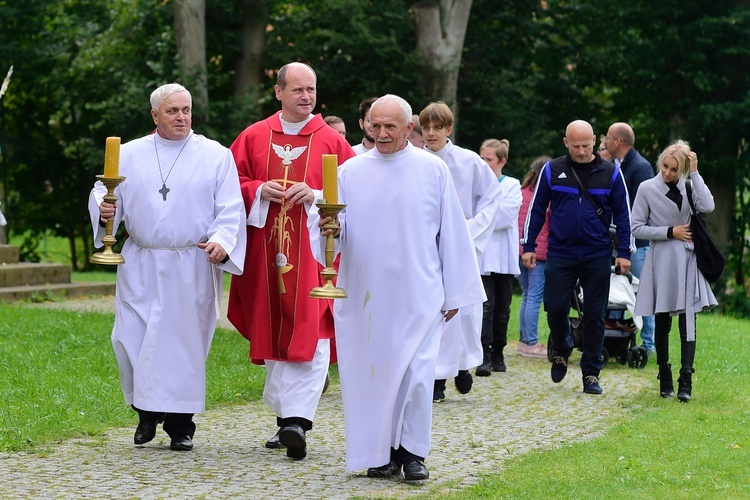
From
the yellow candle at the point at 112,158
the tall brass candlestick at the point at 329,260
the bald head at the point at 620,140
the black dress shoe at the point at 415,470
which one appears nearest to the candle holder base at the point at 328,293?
the tall brass candlestick at the point at 329,260

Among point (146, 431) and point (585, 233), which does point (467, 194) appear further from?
point (146, 431)

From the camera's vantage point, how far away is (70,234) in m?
31.0

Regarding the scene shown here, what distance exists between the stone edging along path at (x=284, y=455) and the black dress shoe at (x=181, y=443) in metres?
0.05

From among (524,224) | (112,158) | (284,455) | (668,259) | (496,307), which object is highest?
(112,158)

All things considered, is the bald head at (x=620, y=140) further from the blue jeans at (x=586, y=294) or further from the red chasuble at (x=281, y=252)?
the red chasuble at (x=281, y=252)

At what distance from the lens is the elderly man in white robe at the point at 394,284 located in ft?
23.1

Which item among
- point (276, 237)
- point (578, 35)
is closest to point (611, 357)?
point (276, 237)

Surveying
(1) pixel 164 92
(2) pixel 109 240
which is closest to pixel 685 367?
(1) pixel 164 92

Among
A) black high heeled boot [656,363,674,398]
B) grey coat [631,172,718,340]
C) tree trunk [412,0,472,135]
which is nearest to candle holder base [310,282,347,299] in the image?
grey coat [631,172,718,340]

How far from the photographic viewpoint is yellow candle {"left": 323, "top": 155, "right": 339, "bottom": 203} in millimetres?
6590

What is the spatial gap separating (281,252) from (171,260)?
2.38 feet

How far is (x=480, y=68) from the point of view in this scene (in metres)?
27.0

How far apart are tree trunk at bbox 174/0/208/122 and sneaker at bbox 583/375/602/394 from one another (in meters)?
13.7

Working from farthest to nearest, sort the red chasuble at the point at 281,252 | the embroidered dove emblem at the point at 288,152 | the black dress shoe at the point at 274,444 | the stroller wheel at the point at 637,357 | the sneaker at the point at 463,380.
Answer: the stroller wheel at the point at 637,357, the sneaker at the point at 463,380, the embroidered dove emblem at the point at 288,152, the red chasuble at the point at 281,252, the black dress shoe at the point at 274,444
